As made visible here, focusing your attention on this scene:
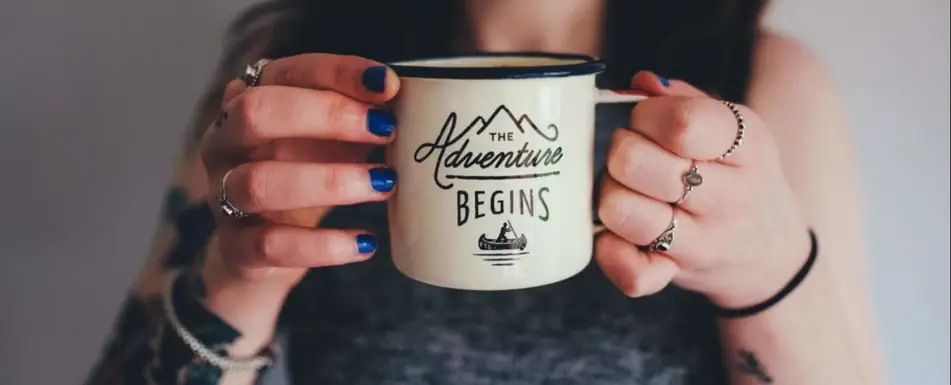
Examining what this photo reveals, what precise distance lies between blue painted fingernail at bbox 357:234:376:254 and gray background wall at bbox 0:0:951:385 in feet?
1.10

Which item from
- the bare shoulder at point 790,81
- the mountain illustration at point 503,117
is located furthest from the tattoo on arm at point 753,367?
the mountain illustration at point 503,117

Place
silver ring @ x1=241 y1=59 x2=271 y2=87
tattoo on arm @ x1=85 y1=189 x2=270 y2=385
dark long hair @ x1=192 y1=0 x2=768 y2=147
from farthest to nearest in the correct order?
dark long hair @ x1=192 y1=0 x2=768 y2=147, tattoo on arm @ x1=85 y1=189 x2=270 y2=385, silver ring @ x1=241 y1=59 x2=271 y2=87

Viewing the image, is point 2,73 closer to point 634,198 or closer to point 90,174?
point 90,174

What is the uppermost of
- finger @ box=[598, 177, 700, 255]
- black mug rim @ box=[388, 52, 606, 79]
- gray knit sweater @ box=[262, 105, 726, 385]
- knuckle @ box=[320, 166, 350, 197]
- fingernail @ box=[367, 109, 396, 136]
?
black mug rim @ box=[388, 52, 606, 79]

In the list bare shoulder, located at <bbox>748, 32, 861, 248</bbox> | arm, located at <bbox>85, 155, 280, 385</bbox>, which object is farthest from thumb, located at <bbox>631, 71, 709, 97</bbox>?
arm, located at <bbox>85, 155, 280, 385</bbox>

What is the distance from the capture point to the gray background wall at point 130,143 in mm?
705

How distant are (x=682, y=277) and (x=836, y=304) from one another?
179mm

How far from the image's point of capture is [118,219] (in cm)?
75

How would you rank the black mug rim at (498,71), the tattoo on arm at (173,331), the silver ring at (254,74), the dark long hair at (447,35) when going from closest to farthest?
the black mug rim at (498,71) < the silver ring at (254,74) < the tattoo on arm at (173,331) < the dark long hair at (447,35)

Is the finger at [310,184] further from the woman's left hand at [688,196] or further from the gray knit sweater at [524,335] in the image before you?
the gray knit sweater at [524,335]

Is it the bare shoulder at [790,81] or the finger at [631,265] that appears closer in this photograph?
the finger at [631,265]

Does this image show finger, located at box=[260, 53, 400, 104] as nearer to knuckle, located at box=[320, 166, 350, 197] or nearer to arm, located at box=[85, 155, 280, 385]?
knuckle, located at box=[320, 166, 350, 197]

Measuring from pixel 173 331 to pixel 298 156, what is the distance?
0.73 feet

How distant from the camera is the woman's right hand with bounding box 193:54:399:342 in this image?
467 mm
